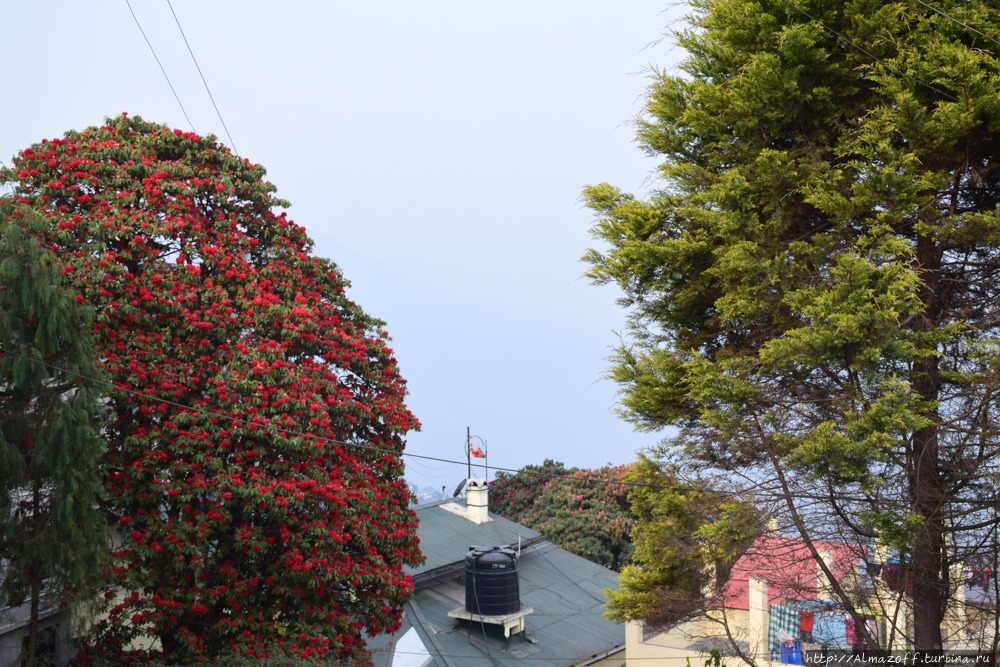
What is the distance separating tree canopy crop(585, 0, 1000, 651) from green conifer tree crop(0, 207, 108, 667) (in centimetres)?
590

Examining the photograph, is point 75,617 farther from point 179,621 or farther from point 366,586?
point 366,586

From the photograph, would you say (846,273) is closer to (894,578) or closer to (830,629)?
(894,578)

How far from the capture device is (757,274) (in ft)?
26.5

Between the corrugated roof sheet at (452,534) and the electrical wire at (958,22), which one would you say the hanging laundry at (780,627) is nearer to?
the corrugated roof sheet at (452,534)

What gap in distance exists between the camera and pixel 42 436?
6.76m

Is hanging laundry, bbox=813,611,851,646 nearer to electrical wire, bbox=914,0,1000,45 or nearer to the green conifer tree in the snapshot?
electrical wire, bbox=914,0,1000,45

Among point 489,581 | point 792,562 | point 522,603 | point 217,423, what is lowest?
point 522,603

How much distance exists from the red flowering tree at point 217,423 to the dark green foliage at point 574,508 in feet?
34.4

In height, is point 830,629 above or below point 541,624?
above

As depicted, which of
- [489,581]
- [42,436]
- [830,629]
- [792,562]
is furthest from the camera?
[489,581]

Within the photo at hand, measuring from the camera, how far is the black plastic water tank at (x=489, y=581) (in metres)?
12.5

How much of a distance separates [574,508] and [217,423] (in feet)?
52.0

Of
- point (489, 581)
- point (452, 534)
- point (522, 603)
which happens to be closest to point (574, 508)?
point (452, 534)

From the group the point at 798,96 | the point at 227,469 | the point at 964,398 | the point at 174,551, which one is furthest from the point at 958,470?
the point at 174,551
